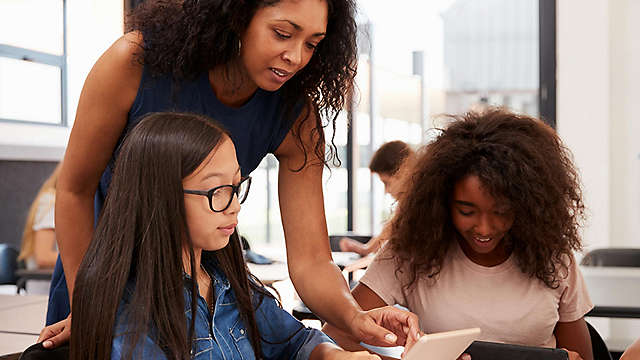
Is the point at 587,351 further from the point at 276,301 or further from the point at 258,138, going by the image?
the point at 258,138

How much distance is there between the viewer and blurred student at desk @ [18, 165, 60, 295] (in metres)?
3.65

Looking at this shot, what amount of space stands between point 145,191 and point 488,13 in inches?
171

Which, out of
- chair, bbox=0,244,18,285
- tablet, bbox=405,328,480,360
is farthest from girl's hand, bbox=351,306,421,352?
chair, bbox=0,244,18,285

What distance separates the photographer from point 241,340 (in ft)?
4.31

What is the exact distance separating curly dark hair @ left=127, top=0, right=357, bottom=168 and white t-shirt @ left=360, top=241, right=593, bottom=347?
50cm

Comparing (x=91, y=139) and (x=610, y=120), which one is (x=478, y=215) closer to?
(x=91, y=139)

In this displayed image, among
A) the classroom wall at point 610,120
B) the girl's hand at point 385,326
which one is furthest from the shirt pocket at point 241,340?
the classroom wall at point 610,120

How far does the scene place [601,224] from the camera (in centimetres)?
427

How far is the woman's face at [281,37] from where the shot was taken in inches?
48.3

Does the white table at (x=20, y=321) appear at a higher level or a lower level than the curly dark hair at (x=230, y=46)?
lower

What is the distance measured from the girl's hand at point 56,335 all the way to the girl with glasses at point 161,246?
3.4 inches

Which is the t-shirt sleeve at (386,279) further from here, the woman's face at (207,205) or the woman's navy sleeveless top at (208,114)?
the woman's face at (207,205)

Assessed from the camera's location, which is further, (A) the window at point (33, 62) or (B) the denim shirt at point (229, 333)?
(A) the window at point (33, 62)

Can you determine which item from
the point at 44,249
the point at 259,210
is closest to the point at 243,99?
the point at 44,249
